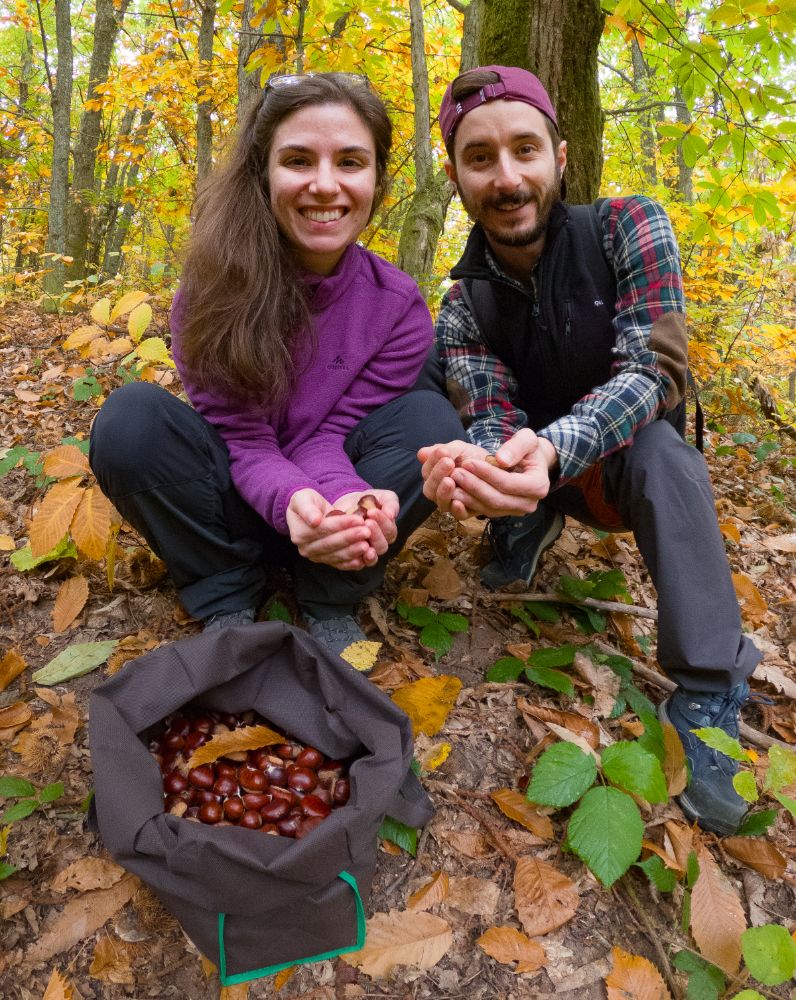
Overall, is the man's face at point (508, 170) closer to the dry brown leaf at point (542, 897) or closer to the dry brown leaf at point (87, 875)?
the dry brown leaf at point (542, 897)

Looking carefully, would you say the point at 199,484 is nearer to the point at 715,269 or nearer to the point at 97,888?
the point at 97,888

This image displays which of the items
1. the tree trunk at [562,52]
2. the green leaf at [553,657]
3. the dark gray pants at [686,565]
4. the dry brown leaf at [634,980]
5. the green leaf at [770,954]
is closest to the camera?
the green leaf at [770,954]

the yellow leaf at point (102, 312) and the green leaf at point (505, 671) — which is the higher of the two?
the yellow leaf at point (102, 312)

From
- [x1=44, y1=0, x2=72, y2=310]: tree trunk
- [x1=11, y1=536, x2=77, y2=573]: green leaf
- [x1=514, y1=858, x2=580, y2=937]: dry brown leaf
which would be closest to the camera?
[x1=514, y1=858, x2=580, y2=937]: dry brown leaf

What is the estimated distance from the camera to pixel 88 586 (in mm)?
2301

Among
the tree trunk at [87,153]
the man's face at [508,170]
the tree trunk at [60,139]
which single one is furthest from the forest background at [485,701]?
the tree trunk at [87,153]

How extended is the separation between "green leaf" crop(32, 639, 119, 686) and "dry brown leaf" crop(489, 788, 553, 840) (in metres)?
1.28

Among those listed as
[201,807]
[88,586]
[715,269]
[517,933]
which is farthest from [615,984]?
[715,269]

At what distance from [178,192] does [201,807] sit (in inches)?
400

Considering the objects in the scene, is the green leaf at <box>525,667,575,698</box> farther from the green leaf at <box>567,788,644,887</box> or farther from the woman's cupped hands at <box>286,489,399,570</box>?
the woman's cupped hands at <box>286,489,399,570</box>

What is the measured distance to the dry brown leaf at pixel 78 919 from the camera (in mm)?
1336

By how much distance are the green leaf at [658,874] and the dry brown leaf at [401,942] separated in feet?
1.57

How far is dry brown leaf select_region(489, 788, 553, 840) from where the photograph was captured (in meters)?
1.61

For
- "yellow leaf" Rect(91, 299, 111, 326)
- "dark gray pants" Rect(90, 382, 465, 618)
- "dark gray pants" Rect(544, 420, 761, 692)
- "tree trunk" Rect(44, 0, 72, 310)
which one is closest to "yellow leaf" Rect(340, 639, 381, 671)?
"dark gray pants" Rect(90, 382, 465, 618)
